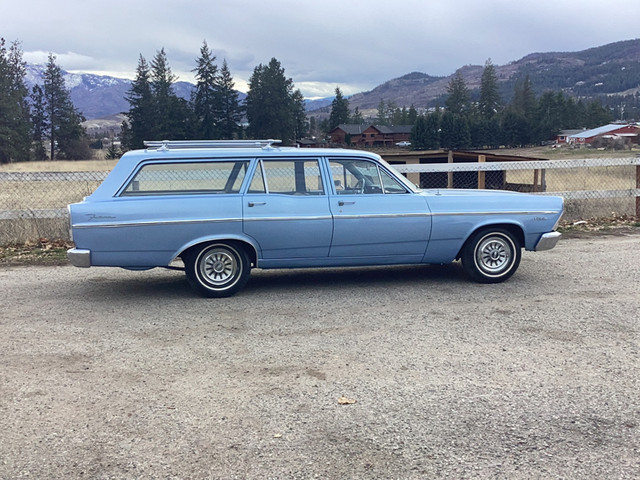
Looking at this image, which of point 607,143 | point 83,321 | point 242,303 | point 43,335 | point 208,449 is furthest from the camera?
point 607,143

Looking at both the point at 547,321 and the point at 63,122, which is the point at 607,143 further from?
the point at 547,321

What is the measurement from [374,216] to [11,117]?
64.6 m

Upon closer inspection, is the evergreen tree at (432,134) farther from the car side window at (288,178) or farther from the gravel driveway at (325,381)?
the gravel driveway at (325,381)

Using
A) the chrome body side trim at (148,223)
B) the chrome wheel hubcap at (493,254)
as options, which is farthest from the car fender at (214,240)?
the chrome wheel hubcap at (493,254)

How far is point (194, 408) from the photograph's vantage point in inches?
162

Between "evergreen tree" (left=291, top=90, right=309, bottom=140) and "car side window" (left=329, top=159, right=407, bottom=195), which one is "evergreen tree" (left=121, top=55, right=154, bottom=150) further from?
"car side window" (left=329, top=159, right=407, bottom=195)

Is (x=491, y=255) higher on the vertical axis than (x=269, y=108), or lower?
lower

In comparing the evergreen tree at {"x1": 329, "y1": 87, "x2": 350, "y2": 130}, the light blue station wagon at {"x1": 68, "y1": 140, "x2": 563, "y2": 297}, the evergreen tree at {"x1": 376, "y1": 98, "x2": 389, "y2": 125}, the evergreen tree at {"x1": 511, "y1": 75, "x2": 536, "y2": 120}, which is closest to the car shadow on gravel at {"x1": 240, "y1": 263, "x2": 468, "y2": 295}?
the light blue station wagon at {"x1": 68, "y1": 140, "x2": 563, "y2": 297}

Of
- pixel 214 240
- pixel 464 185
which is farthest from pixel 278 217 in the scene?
pixel 464 185

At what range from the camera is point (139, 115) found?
7606 centimetres

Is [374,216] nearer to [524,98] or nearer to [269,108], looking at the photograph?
[269,108]

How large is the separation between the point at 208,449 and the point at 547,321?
12.0ft

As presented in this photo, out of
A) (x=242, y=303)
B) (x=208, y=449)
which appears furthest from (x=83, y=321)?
(x=208, y=449)

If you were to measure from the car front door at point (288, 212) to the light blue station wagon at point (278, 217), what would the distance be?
11 millimetres
